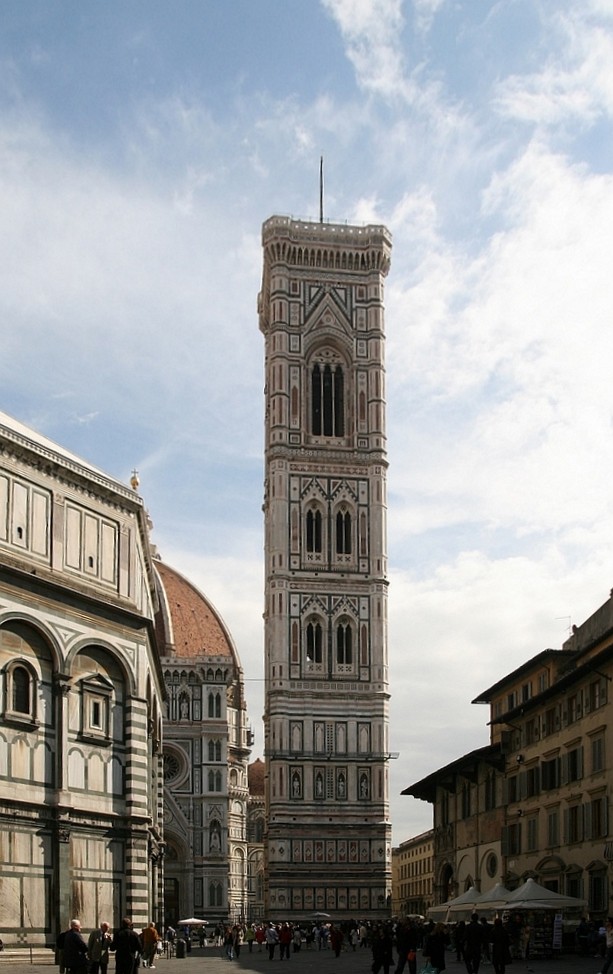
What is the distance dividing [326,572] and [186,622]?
34.2 meters

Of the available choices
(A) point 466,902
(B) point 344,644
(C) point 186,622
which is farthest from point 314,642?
(A) point 466,902

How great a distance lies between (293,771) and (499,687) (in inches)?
1282

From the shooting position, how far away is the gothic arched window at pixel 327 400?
92875 millimetres

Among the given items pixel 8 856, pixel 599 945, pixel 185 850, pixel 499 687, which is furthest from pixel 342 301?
pixel 8 856

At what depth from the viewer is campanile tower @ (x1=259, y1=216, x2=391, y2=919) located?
85438 mm

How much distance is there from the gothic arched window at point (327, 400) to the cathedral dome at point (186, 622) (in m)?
28.8

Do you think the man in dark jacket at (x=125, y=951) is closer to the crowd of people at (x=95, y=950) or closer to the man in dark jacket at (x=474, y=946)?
the crowd of people at (x=95, y=950)

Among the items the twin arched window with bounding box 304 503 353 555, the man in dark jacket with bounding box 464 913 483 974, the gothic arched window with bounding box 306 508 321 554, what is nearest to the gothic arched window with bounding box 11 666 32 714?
the man in dark jacket with bounding box 464 913 483 974

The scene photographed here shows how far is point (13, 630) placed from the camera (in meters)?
30.8

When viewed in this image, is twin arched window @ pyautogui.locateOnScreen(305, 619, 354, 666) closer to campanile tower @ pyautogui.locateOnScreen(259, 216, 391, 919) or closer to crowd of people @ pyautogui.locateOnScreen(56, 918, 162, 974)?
campanile tower @ pyautogui.locateOnScreen(259, 216, 391, 919)

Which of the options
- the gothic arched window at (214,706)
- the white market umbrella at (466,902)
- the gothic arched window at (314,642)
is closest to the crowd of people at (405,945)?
the white market umbrella at (466,902)

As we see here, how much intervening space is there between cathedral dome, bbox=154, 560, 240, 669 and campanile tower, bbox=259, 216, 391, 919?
89.6 ft

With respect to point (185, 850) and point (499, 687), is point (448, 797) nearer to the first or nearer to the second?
point (499, 687)

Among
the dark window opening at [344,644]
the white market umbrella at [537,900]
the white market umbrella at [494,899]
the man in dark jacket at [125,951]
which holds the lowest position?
the white market umbrella at [494,899]
